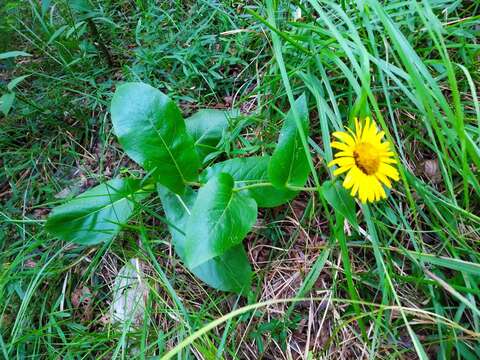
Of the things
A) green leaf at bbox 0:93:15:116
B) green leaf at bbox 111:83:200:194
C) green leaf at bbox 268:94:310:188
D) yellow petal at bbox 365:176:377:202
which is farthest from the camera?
green leaf at bbox 0:93:15:116

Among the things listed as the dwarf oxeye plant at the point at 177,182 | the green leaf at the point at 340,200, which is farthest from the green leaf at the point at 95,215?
the green leaf at the point at 340,200

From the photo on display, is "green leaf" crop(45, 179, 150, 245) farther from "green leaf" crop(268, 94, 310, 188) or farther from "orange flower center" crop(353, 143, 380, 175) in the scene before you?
"orange flower center" crop(353, 143, 380, 175)

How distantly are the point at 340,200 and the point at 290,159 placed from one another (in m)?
0.17

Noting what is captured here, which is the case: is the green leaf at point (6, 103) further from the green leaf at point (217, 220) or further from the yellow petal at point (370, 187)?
the yellow petal at point (370, 187)

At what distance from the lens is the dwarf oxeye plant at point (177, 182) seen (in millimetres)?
1089

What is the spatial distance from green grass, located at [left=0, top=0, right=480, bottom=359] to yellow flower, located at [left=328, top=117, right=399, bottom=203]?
2.5 inches

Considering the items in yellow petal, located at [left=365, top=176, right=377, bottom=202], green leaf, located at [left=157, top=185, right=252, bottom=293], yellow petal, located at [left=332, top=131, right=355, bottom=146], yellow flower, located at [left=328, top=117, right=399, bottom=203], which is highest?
yellow petal, located at [left=332, top=131, right=355, bottom=146]

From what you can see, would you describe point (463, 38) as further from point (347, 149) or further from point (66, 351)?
point (66, 351)

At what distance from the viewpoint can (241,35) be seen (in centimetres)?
154

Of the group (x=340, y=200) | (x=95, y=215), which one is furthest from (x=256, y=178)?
(x=95, y=215)

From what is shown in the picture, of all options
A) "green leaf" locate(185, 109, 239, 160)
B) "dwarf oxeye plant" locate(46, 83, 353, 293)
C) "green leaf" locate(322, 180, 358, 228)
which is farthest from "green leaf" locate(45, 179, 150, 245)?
"green leaf" locate(322, 180, 358, 228)

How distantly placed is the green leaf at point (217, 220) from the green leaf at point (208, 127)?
281mm

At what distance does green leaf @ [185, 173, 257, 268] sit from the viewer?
1.00m

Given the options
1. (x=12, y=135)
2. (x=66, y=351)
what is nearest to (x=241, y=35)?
(x=12, y=135)
